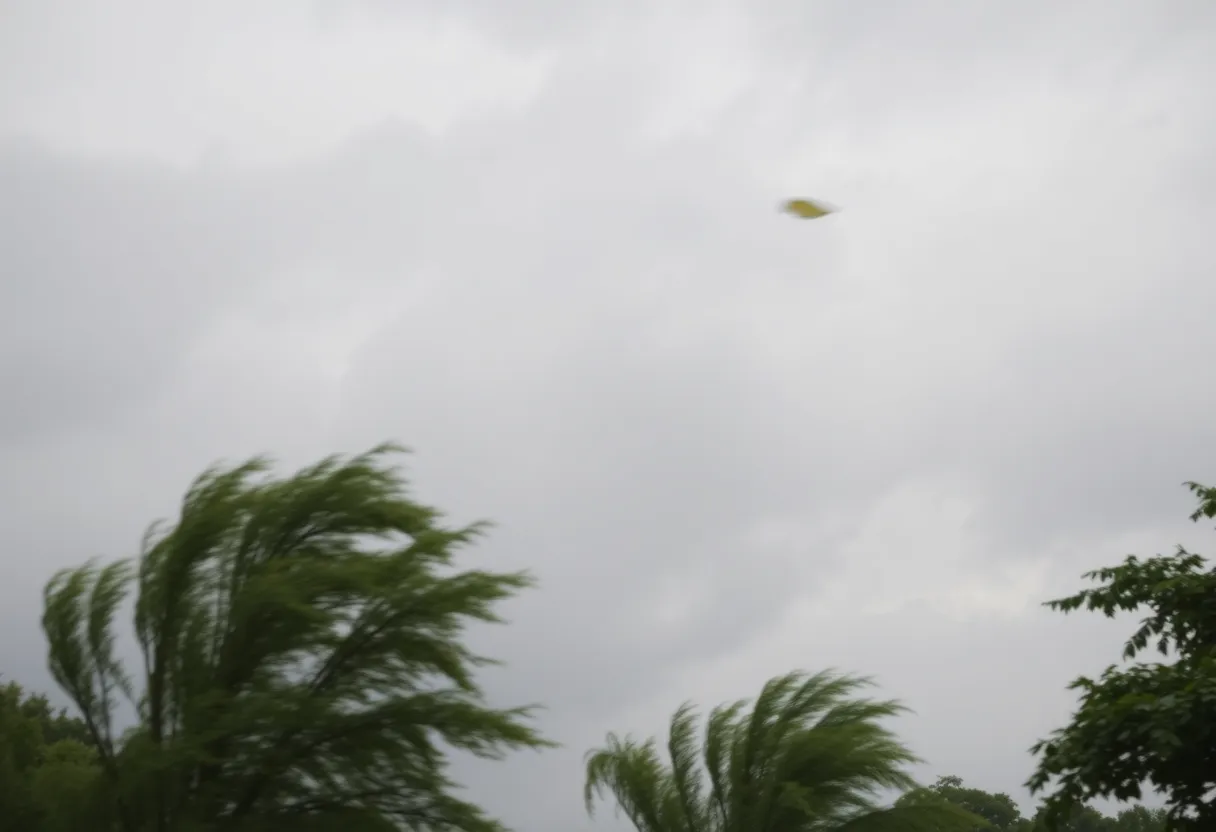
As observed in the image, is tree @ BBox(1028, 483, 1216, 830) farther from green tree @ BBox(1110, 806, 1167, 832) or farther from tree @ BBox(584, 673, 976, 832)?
green tree @ BBox(1110, 806, 1167, 832)

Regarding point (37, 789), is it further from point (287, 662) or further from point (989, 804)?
point (989, 804)

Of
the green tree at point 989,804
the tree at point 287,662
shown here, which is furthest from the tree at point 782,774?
the green tree at point 989,804

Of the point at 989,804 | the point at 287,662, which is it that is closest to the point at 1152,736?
the point at 287,662

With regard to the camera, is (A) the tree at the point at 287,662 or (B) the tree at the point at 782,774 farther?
(B) the tree at the point at 782,774

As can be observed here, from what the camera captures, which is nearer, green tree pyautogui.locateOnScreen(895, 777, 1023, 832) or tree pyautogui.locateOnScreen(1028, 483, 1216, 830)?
tree pyautogui.locateOnScreen(1028, 483, 1216, 830)

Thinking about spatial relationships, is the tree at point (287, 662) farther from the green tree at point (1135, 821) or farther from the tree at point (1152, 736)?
the green tree at point (1135, 821)

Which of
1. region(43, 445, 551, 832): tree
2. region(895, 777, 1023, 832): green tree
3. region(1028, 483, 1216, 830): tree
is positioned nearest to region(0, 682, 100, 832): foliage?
region(43, 445, 551, 832): tree

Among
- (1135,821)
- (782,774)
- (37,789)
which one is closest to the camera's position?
(37,789)

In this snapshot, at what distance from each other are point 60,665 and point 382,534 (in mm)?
4270

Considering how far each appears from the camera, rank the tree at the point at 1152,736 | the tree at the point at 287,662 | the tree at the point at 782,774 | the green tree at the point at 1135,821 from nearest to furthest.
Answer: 1. the tree at the point at 1152,736
2. the tree at the point at 287,662
3. the tree at the point at 782,774
4. the green tree at the point at 1135,821

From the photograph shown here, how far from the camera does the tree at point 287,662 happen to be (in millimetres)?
12453

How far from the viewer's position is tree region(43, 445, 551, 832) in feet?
40.9

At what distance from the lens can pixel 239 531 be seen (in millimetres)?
13805

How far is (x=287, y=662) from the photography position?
13297 mm
